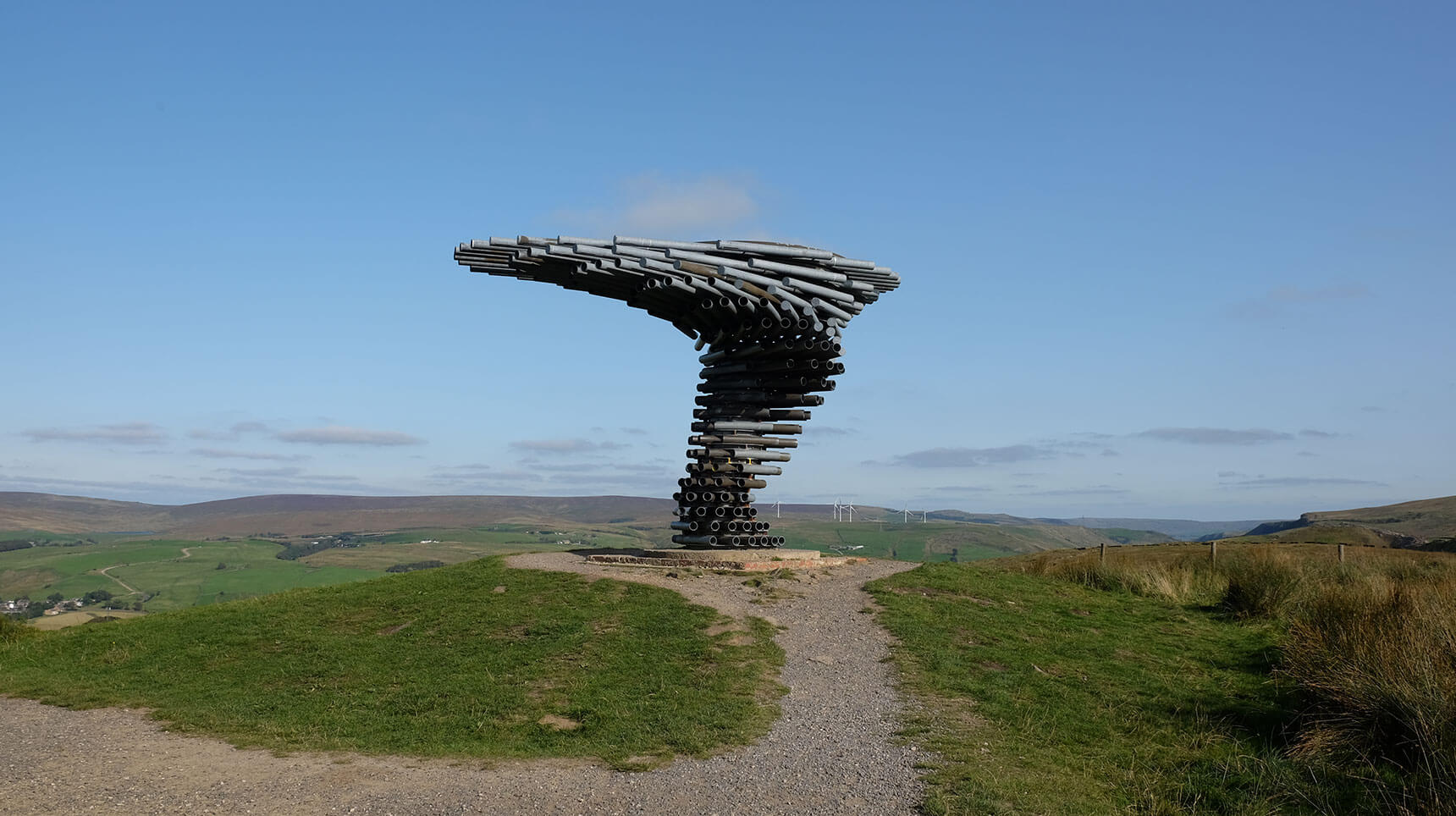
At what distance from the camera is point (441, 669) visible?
13.8 meters

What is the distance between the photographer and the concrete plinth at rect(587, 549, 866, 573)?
64.4ft

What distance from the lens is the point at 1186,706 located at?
11766 mm

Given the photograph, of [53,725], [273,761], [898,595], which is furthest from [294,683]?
[898,595]

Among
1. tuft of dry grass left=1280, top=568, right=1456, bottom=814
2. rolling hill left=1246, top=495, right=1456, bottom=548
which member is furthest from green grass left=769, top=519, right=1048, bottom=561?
tuft of dry grass left=1280, top=568, right=1456, bottom=814

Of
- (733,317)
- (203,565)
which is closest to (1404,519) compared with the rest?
(733,317)

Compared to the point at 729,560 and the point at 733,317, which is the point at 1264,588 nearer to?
the point at 729,560

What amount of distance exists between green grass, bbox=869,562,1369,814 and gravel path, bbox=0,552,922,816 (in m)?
0.74

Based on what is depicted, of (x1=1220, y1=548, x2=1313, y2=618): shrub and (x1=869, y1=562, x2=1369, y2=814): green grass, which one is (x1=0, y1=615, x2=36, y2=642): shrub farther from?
(x1=1220, y1=548, x2=1313, y2=618): shrub

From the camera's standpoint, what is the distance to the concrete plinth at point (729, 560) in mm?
19641

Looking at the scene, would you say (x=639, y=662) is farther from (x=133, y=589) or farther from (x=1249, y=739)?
(x=133, y=589)

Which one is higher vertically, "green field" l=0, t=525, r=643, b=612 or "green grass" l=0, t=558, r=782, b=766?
"green grass" l=0, t=558, r=782, b=766

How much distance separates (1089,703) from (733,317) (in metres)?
10.9

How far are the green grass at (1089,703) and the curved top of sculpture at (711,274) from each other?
225 inches

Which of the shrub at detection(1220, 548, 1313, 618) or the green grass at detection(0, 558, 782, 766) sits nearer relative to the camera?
the green grass at detection(0, 558, 782, 766)
